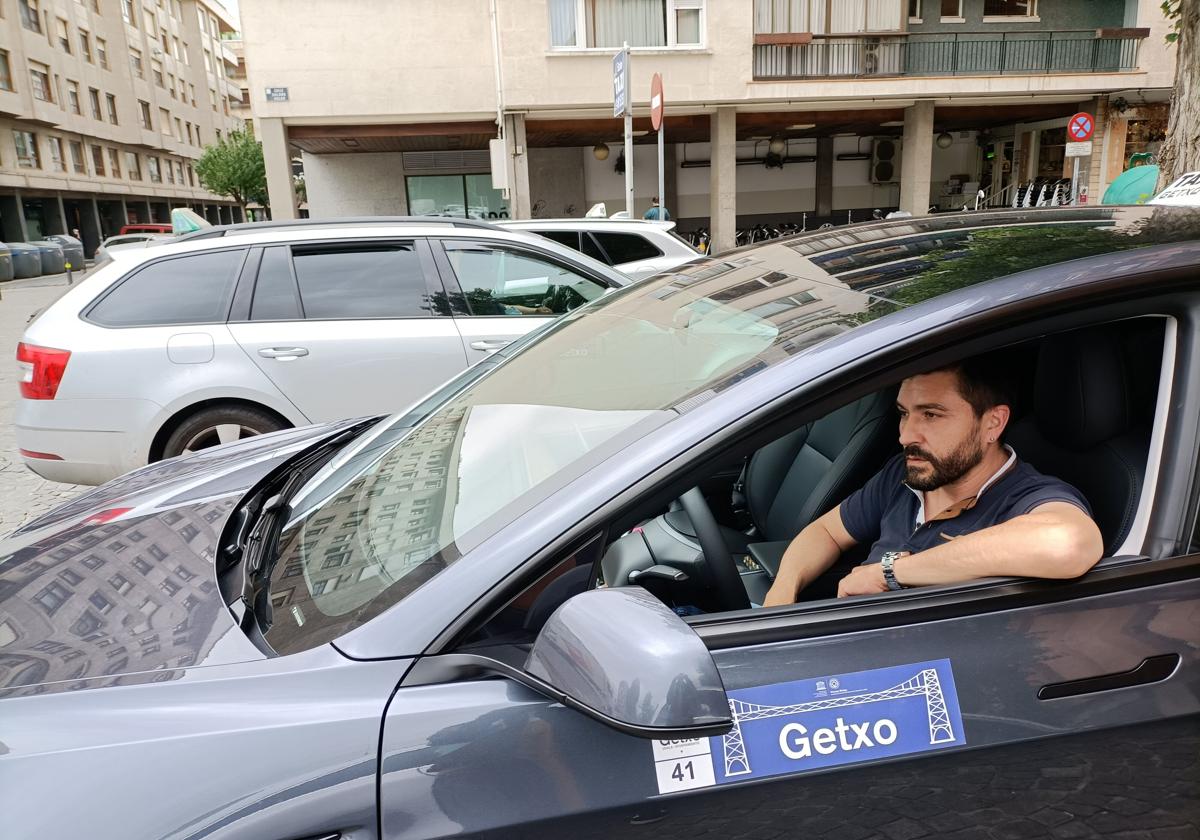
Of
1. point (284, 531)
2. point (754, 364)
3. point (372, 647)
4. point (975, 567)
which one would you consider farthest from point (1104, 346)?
point (284, 531)

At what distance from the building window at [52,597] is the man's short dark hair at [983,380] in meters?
1.84

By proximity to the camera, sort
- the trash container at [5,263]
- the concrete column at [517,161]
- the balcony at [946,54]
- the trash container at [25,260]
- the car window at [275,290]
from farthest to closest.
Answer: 1. the trash container at [25,260]
2. the trash container at [5,263]
3. the balcony at [946,54]
4. the concrete column at [517,161]
5. the car window at [275,290]

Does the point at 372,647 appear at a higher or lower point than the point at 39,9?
lower

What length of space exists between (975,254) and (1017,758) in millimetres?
949

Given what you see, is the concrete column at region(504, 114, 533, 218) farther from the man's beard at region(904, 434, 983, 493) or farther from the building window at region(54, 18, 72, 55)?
the building window at region(54, 18, 72, 55)

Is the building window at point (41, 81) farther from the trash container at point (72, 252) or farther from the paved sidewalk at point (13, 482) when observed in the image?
the paved sidewalk at point (13, 482)

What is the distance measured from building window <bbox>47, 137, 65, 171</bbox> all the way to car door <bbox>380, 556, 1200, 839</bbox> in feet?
171

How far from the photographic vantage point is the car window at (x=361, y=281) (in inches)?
194

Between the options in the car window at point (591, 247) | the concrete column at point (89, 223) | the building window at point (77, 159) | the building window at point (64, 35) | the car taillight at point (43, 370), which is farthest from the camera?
the concrete column at point (89, 223)

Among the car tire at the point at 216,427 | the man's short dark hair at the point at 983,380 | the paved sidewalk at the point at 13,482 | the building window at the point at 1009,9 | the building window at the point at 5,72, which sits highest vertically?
the building window at the point at 5,72

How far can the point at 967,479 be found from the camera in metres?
1.84

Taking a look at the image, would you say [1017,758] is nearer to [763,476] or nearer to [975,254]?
[975,254]

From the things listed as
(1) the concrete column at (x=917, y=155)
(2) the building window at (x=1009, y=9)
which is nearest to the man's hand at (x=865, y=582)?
(1) the concrete column at (x=917, y=155)

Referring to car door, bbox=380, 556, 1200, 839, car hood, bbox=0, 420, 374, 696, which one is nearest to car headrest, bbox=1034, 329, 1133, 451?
car door, bbox=380, 556, 1200, 839
